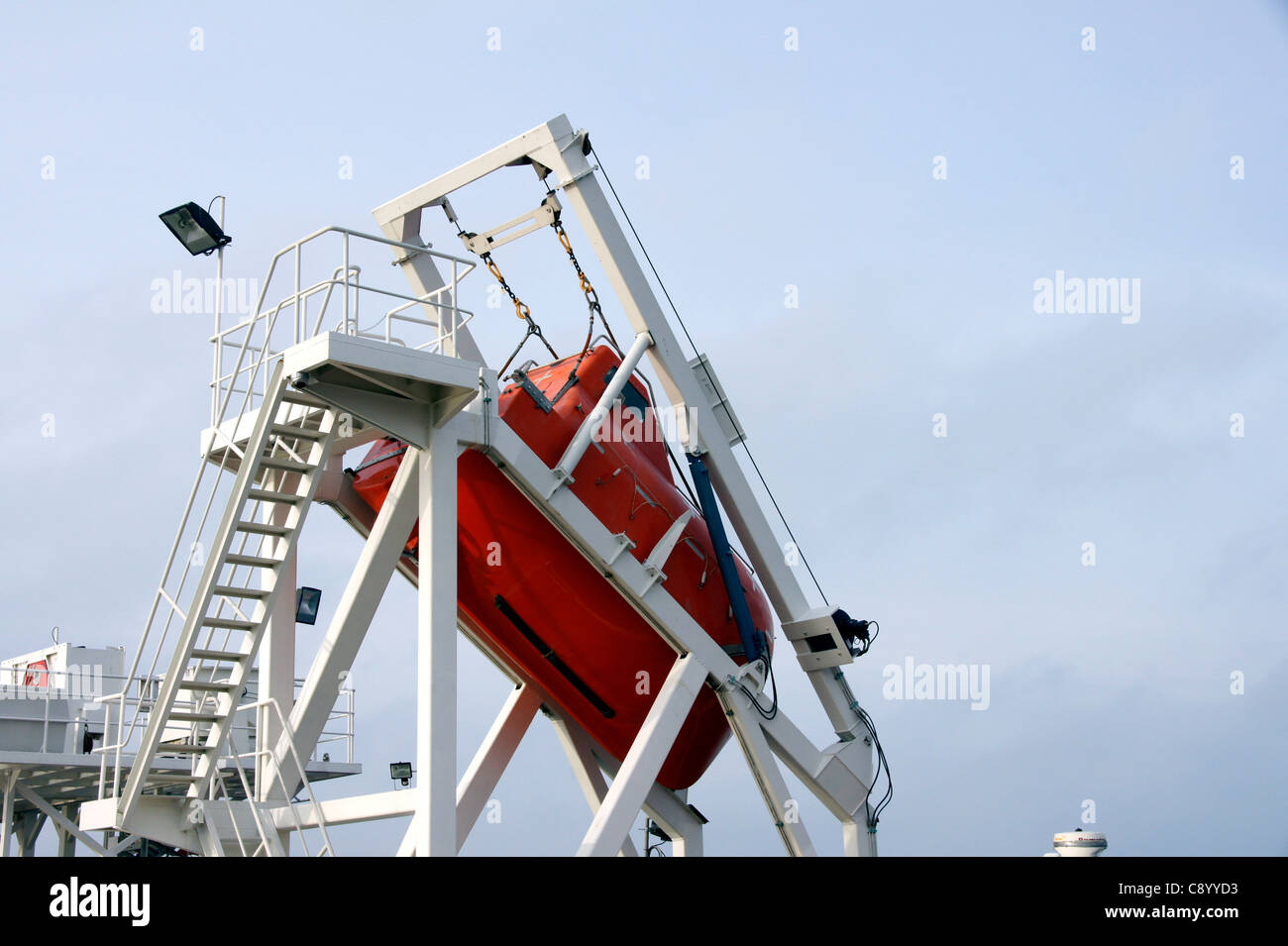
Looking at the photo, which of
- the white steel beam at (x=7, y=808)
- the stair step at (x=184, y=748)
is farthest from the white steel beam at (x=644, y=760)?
the white steel beam at (x=7, y=808)

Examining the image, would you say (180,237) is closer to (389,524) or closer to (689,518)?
(389,524)

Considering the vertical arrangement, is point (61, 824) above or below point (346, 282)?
below

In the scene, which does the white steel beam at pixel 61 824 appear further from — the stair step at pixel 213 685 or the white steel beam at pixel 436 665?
the white steel beam at pixel 436 665

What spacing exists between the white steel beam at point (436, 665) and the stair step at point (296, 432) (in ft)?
4.38

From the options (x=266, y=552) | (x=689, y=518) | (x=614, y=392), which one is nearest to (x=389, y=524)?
(x=266, y=552)

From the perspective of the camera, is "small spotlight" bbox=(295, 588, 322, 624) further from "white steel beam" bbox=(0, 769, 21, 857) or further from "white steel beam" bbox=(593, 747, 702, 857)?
"white steel beam" bbox=(0, 769, 21, 857)

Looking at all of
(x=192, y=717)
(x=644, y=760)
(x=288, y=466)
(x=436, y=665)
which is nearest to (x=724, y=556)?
(x=644, y=760)

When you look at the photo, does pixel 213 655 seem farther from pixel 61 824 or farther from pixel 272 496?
pixel 61 824

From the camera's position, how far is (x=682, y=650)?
18.9m

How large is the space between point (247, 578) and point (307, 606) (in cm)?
215

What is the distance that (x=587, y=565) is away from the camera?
18625 millimetres

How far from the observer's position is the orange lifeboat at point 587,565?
59.1 feet
